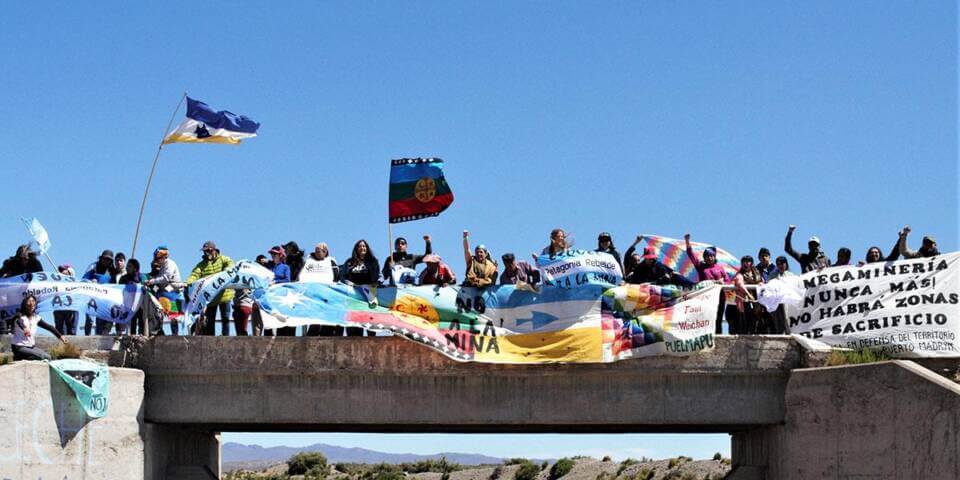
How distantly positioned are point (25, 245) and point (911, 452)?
49.5 ft

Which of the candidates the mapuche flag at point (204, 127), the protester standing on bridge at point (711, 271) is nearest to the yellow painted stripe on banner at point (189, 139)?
the mapuche flag at point (204, 127)

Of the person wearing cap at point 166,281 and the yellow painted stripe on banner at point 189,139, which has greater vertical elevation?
the yellow painted stripe on banner at point 189,139

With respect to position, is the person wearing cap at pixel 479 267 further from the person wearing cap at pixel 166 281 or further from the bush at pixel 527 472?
the bush at pixel 527 472

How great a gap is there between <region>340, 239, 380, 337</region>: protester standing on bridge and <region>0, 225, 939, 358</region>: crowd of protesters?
17 mm

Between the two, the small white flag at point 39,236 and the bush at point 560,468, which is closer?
the small white flag at point 39,236

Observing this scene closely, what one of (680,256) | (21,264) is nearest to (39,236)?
(21,264)

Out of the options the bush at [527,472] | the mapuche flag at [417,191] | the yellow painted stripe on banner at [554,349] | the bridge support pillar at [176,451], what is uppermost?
the mapuche flag at [417,191]

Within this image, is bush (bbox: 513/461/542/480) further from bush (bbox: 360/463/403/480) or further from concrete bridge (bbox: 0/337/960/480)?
concrete bridge (bbox: 0/337/960/480)

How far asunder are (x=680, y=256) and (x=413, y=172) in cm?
517

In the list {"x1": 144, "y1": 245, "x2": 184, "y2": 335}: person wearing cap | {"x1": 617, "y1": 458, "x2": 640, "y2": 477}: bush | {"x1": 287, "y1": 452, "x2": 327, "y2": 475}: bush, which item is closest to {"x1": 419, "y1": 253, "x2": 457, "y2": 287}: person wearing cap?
{"x1": 144, "y1": 245, "x2": 184, "y2": 335}: person wearing cap

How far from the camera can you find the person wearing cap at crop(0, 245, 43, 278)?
21594 mm

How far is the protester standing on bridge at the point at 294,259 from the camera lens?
21297mm

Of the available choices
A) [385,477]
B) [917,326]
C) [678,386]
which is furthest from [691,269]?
[385,477]

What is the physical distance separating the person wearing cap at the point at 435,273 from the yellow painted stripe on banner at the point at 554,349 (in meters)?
1.49
